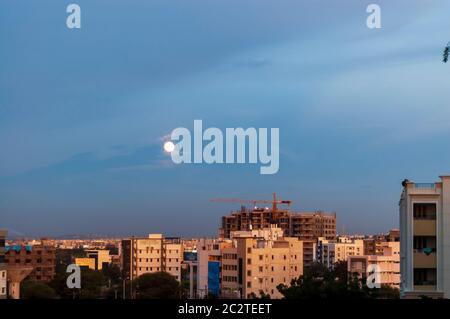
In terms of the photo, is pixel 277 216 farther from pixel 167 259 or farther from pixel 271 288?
pixel 271 288

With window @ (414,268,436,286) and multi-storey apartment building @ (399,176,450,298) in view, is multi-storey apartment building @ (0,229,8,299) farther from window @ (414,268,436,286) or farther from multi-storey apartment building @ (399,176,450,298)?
window @ (414,268,436,286)

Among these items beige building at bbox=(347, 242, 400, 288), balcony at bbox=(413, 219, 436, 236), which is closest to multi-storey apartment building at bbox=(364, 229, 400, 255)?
beige building at bbox=(347, 242, 400, 288)

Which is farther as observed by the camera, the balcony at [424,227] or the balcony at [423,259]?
the balcony at [424,227]

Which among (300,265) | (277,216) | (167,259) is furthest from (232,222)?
(300,265)

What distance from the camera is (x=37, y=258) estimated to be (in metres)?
28.2

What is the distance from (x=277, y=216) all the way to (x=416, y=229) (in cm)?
1835

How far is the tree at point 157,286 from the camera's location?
95.1ft

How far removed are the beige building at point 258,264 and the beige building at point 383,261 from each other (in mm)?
2066

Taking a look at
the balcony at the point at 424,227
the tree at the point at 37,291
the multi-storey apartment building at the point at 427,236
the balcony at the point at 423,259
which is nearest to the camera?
the tree at the point at 37,291

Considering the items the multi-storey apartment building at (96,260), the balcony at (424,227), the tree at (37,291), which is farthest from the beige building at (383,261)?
the tree at (37,291)

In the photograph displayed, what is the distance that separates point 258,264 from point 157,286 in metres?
4.14

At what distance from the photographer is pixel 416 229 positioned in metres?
22.5

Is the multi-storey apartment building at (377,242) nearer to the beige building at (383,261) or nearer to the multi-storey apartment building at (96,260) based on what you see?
the beige building at (383,261)

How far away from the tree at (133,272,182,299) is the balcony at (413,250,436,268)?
933 cm
